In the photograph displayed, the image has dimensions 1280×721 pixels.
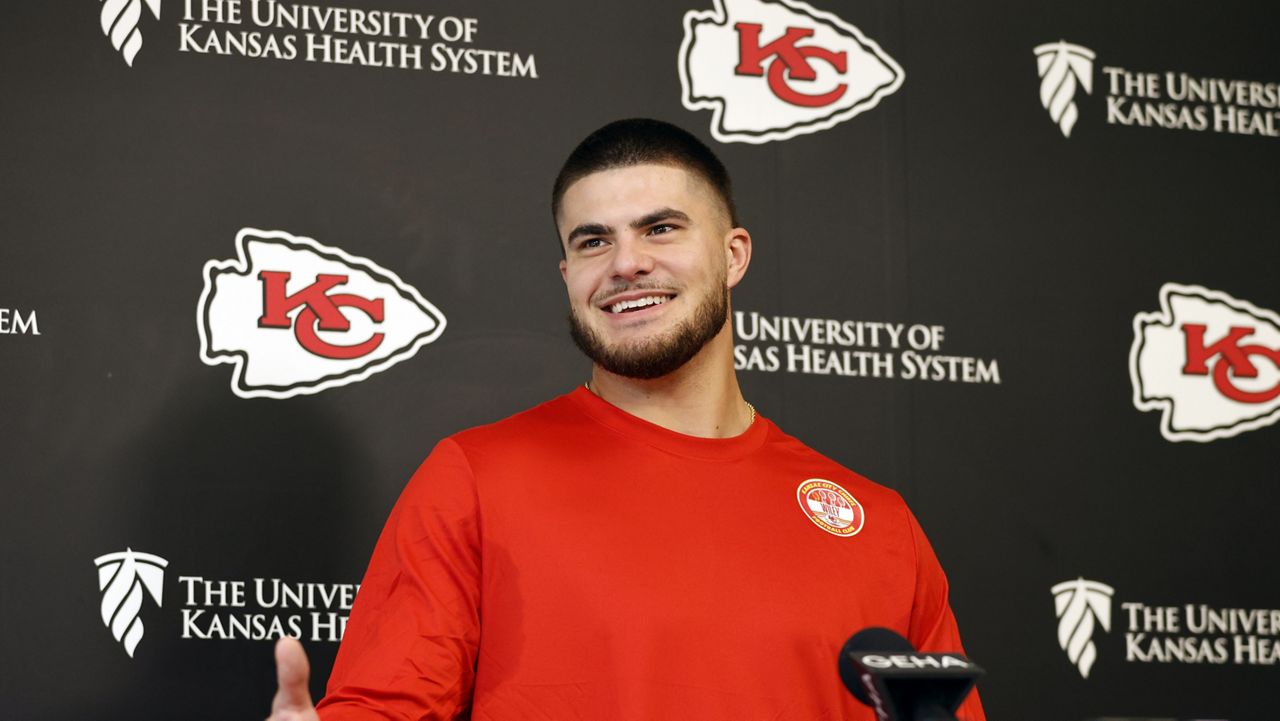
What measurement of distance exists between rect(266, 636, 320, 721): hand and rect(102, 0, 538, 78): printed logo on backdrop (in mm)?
1400

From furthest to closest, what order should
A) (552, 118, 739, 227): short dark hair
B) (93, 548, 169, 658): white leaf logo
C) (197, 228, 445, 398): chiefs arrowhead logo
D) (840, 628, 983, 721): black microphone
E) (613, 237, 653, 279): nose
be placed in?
(197, 228, 445, 398): chiefs arrowhead logo < (93, 548, 169, 658): white leaf logo < (552, 118, 739, 227): short dark hair < (613, 237, 653, 279): nose < (840, 628, 983, 721): black microphone

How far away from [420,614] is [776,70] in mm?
1404

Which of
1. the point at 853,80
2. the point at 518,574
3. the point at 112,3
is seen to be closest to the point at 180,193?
the point at 112,3

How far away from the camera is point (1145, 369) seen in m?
2.77

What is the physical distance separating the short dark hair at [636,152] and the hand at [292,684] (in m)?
0.90

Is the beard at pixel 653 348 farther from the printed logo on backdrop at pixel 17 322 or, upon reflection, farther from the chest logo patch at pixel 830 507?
the printed logo on backdrop at pixel 17 322

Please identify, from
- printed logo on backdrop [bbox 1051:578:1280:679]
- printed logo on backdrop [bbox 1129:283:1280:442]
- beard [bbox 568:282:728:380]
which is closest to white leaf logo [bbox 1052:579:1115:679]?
printed logo on backdrop [bbox 1051:578:1280:679]

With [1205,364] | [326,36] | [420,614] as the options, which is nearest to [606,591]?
[420,614]

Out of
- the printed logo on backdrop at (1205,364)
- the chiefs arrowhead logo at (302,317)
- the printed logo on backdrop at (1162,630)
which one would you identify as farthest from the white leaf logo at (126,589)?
the printed logo on backdrop at (1205,364)

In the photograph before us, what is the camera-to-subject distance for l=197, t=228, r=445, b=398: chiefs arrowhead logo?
2.35 meters

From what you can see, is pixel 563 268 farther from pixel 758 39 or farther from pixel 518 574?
pixel 758 39

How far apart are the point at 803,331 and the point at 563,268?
66cm

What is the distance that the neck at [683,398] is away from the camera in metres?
2.01

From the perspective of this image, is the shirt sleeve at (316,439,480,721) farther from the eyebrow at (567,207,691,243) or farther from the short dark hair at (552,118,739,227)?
the short dark hair at (552,118,739,227)
